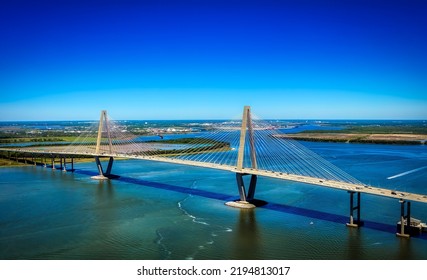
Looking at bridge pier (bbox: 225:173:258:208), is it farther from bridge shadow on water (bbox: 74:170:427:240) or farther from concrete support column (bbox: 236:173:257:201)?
bridge shadow on water (bbox: 74:170:427:240)

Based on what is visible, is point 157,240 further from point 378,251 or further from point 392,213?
point 392,213

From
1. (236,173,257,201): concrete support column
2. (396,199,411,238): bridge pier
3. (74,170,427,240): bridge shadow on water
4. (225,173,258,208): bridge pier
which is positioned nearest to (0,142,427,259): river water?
(74,170,427,240): bridge shadow on water

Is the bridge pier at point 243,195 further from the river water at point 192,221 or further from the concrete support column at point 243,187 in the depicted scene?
the river water at point 192,221

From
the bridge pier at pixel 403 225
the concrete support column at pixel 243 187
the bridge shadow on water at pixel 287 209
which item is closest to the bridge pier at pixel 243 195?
the concrete support column at pixel 243 187

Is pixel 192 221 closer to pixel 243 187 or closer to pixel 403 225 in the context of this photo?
pixel 243 187

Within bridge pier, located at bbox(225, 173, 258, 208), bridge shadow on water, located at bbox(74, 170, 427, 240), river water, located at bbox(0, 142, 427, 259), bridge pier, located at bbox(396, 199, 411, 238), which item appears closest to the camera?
river water, located at bbox(0, 142, 427, 259)

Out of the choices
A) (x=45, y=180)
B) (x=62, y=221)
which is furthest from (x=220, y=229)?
(x=45, y=180)

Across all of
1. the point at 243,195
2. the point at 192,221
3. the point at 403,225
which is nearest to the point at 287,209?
the point at 243,195

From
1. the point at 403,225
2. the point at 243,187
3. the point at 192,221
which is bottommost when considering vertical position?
the point at 192,221
